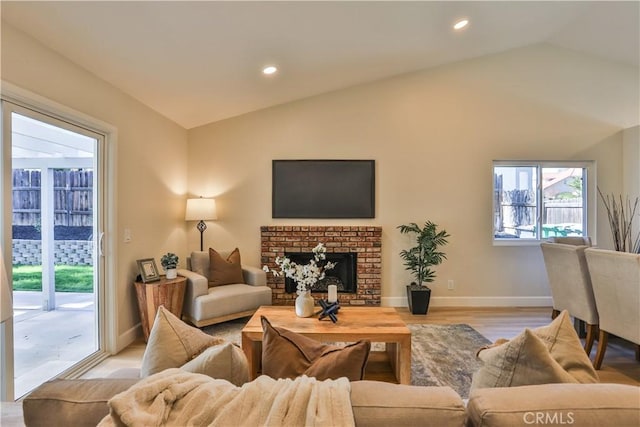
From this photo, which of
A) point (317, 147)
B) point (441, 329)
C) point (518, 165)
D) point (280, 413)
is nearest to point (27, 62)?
point (280, 413)

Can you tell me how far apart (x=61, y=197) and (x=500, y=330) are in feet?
14.6

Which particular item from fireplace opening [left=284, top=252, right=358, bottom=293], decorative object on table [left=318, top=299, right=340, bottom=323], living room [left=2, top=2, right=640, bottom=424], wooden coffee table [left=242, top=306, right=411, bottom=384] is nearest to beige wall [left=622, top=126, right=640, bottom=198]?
living room [left=2, top=2, right=640, bottom=424]

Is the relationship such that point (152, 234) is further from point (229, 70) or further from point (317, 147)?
point (317, 147)

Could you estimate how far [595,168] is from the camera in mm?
4535

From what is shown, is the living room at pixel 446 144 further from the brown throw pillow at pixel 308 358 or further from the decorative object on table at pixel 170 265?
the brown throw pillow at pixel 308 358

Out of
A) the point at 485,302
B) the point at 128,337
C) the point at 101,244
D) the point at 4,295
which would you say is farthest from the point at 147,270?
the point at 485,302

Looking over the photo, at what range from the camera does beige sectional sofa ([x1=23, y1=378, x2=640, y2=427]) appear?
31.6 inches

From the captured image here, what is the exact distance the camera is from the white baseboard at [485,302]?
451cm

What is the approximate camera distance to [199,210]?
4.30 meters

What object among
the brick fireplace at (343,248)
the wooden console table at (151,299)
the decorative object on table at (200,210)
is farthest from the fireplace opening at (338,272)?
the wooden console table at (151,299)

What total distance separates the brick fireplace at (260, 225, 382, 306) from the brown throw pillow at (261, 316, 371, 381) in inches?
128

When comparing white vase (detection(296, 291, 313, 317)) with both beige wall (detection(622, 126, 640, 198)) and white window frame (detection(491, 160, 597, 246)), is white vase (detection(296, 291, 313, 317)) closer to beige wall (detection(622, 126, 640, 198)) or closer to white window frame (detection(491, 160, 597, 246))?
white window frame (detection(491, 160, 597, 246))

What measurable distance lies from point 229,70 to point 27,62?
1.57 m

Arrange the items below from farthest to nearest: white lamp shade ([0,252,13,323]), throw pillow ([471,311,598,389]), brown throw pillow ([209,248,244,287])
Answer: brown throw pillow ([209,248,244,287]) < white lamp shade ([0,252,13,323]) < throw pillow ([471,311,598,389])
